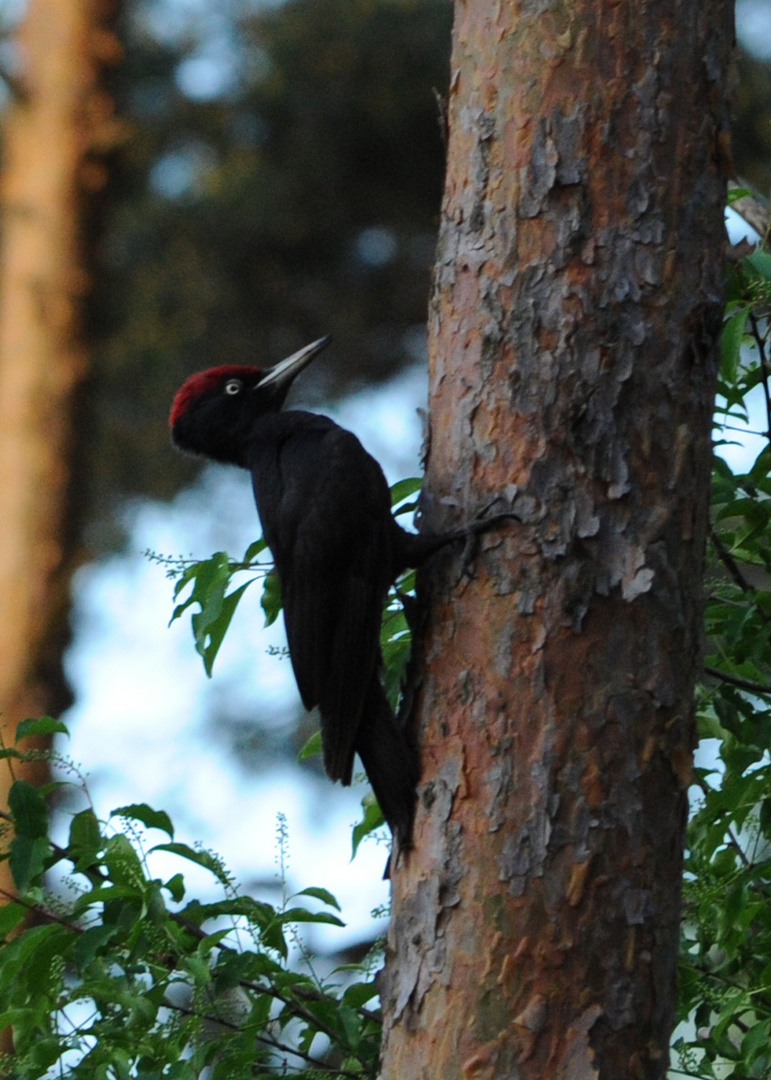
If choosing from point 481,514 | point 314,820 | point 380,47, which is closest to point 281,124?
point 380,47

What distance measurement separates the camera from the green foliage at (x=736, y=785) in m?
2.15

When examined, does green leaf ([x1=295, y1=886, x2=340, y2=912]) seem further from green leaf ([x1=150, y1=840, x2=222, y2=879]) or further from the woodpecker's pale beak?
the woodpecker's pale beak

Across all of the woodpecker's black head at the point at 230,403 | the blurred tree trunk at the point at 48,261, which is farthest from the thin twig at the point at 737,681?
the blurred tree trunk at the point at 48,261

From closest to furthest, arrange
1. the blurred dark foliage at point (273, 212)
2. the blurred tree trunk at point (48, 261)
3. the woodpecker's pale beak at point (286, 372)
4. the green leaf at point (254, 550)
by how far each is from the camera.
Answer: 1. the green leaf at point (254, 550)
2. the woodpecker's pale beak at point (286, 372)
3. the blurred tree trunk at point (48, 261)
4. the blurred dark foliage at point (273, 212)

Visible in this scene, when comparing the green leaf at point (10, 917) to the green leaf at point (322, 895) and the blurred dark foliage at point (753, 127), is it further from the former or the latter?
the blurred dark foliage at point (753, 127)

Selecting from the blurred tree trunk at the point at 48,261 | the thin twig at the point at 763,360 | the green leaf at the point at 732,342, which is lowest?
the green leaf at the point at 732,342

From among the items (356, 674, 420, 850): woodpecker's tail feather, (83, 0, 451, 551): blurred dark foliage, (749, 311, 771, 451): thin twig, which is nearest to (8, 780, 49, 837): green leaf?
(356, 674, 420, 850): woodpecker's tail feather

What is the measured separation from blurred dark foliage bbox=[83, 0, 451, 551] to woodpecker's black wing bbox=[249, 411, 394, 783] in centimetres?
494

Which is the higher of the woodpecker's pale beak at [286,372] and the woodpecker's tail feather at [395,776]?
the woodpecker's pale beak at [286,372]

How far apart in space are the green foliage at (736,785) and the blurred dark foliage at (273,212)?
18.4 feet

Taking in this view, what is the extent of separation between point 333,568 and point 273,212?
5825mm

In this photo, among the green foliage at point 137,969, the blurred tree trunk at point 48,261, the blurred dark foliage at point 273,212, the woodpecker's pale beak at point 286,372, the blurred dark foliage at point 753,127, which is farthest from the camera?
the blurred dark foliage at point 273,212

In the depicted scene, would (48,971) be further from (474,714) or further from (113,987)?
(474,714)

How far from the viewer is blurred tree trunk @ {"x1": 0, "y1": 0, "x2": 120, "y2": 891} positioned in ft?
20.0
